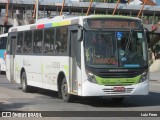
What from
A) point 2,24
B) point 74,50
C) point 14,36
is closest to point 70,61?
point 74,50

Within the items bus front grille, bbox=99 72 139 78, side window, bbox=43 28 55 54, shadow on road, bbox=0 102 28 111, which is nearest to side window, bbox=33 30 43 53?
side window, bbox=43 28 55 54

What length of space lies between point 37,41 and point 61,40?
9.01 feet

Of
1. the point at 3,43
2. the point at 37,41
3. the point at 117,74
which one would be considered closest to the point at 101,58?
the point at 117,74

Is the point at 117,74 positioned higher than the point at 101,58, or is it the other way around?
the point at 101,58

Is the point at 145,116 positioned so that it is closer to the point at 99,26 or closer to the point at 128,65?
the point at 128,65

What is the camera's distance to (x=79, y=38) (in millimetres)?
15289

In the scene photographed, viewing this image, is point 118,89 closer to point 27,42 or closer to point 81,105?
point 81,105

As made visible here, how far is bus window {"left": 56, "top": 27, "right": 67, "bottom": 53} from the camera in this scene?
1687 cm

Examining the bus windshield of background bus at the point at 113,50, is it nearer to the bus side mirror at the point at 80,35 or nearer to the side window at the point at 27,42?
the bus side mirror at the point at 80,35

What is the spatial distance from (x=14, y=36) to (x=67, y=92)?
7752 mm

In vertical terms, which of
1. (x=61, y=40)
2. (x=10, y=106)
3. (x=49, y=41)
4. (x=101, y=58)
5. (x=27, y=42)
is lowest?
(x=10, y=106)

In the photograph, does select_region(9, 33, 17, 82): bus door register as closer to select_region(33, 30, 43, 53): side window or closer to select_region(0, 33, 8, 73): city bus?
select_region(33, 30, 43, 53): side window

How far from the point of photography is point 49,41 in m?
18.3

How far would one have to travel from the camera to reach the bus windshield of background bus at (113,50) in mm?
15242
